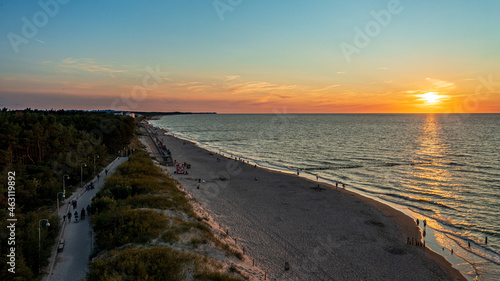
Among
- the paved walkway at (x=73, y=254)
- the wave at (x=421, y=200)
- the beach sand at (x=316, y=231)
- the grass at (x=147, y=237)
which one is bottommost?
the beach sand at (x=316, y=231)

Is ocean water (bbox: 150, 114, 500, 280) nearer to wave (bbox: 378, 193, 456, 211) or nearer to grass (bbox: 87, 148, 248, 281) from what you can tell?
wave (bbox: 378, 193, 456, 211)

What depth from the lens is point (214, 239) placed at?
828 inches

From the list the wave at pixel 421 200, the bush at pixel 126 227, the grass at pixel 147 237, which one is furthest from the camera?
the wave at pixel 421 200

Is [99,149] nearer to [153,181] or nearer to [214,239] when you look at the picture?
[153,181]

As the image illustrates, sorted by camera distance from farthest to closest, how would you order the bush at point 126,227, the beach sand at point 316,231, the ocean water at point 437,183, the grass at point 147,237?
the ocean water at point 437,183 < the beach sand at point 316,231 < the bush at point 126,227 < the grass at point 147,237

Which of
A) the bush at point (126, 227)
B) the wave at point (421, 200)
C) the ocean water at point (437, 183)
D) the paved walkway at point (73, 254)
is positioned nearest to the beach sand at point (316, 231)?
the ocean water at point (437, 183)

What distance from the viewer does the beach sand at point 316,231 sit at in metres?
20.5

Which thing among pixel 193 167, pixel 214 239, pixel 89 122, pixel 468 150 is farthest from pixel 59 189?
pixel 468 150

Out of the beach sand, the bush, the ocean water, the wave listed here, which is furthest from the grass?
the wave

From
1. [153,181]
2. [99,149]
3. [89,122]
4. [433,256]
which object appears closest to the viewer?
[433,256]

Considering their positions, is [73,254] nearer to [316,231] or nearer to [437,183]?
[316,231]

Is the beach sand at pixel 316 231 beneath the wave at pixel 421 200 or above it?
beneath

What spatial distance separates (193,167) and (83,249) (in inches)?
1542

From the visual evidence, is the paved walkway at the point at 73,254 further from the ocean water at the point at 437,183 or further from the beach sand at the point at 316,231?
the ocean water at the point at 437,183
